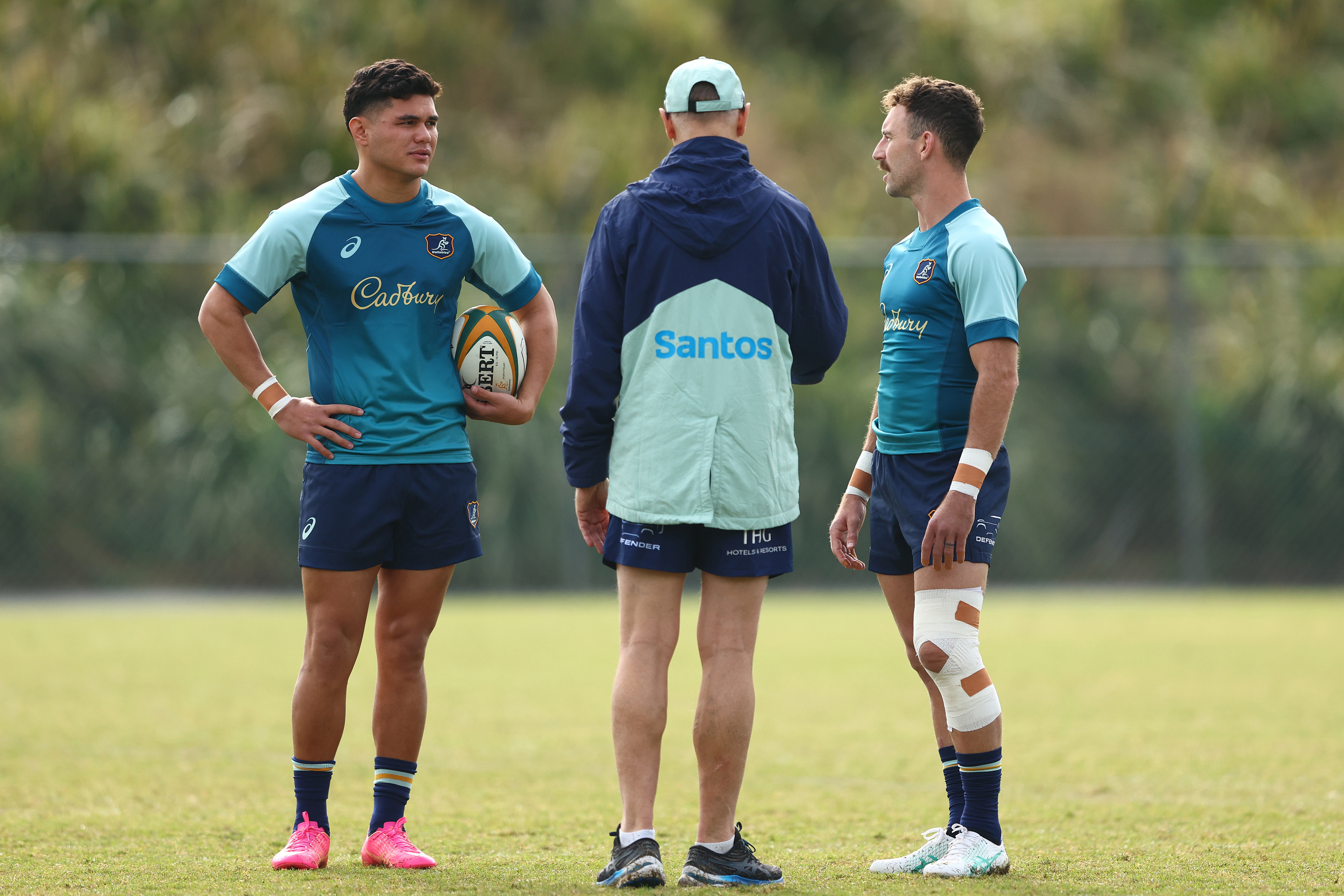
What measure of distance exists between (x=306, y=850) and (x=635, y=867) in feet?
3.46

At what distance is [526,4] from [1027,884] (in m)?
18.3

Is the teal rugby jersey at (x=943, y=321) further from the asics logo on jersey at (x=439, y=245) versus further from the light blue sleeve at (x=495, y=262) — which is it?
the asics logo on jersey at (x=439, y=245)

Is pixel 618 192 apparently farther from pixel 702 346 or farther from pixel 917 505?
pixel 702 346

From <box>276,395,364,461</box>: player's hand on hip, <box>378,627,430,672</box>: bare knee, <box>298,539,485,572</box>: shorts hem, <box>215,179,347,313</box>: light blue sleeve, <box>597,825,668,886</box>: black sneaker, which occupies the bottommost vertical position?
<box>597,825,668,886</box>: black sneaker

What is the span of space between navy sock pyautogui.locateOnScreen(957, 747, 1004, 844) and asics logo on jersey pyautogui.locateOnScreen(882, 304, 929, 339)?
1225mm

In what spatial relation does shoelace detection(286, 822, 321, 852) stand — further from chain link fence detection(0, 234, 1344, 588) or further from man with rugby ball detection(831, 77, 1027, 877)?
chain link fence detection(0, 234, 1344, 588)

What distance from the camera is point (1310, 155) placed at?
18016 millimetres

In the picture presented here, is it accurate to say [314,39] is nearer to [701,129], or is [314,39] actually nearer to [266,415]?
[266,415]

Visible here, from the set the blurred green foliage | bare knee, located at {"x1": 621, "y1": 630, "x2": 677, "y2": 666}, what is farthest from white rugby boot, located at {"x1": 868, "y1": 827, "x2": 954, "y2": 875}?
the blurred green foliage

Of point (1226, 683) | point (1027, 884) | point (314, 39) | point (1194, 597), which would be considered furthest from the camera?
point (314, 39)

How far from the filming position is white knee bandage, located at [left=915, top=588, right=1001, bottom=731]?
4.04 meters

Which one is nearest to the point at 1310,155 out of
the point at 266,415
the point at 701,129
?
the point at 266,415

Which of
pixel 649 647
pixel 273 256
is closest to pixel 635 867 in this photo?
pixel 649 647

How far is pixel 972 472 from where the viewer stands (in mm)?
3930
